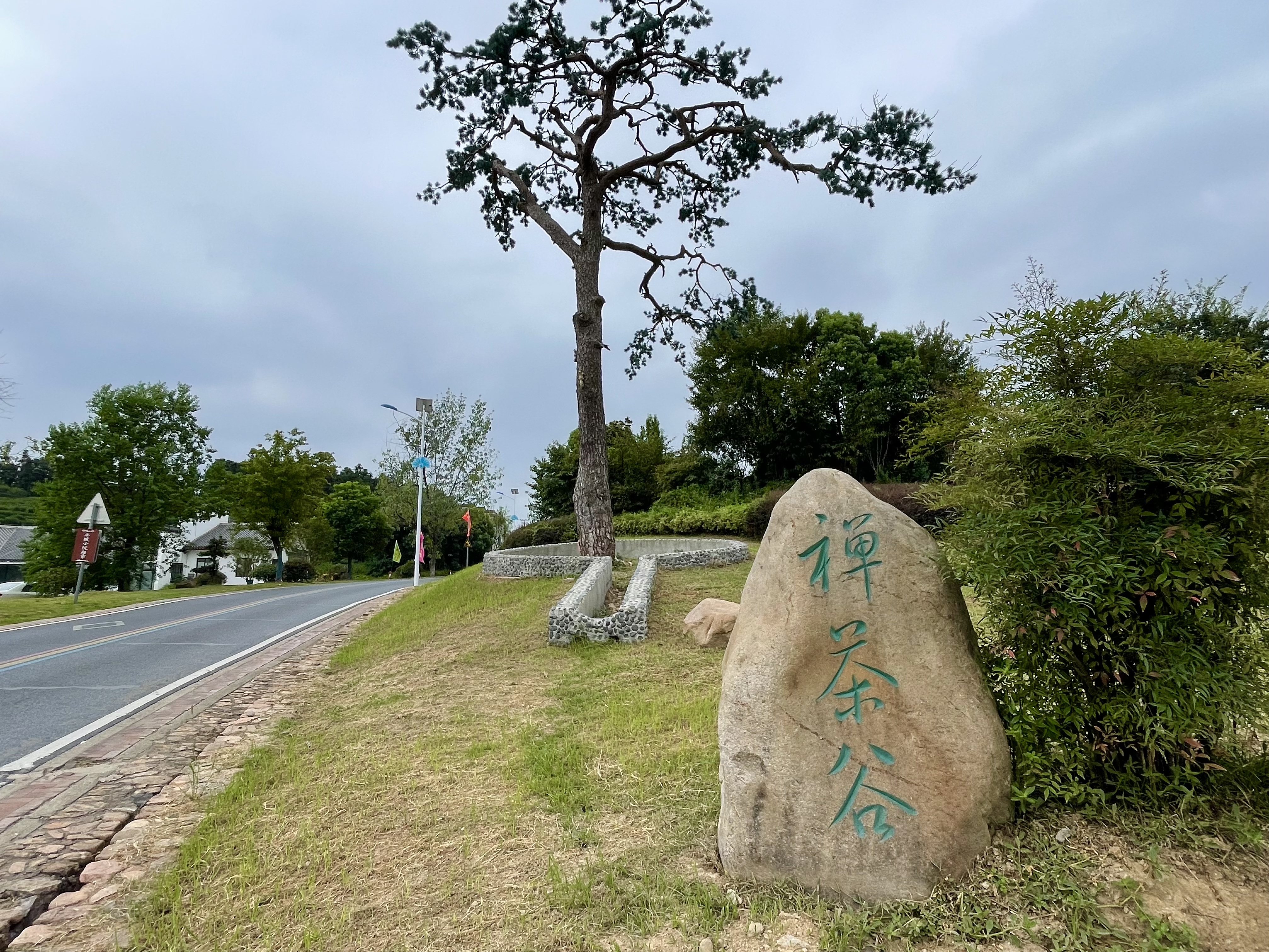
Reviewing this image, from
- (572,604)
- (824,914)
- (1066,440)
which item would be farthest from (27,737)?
(1066,440)

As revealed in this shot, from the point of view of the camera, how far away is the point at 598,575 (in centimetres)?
1138

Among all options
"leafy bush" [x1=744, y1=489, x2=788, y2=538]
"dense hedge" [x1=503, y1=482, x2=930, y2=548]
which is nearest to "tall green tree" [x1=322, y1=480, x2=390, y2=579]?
"dense hedge" [x1=503, y1=482, x2=930, y2=548]

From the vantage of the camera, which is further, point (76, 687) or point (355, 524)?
point (355, 524)

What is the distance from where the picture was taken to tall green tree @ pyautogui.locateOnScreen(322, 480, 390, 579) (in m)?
50.3

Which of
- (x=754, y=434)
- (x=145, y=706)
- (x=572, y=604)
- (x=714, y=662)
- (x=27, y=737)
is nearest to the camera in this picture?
(x=27, y=737)

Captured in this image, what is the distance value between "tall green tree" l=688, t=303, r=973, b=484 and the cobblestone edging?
7.51 meters

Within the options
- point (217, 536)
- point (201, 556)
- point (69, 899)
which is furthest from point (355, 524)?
point (69, 899)

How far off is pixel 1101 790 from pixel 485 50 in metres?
14.4

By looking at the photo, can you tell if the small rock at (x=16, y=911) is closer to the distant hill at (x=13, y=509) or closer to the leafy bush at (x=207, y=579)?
the leafy bush at (x=207, y=579)

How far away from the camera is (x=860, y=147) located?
1221 centimetres

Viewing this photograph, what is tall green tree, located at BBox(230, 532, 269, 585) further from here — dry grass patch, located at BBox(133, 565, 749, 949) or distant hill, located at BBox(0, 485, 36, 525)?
dry grass patch, located at BBox(133, 565, 749, 949)

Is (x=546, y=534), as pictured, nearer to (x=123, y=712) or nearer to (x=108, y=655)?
(x=108, y=655)

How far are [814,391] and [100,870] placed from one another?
24267 mm

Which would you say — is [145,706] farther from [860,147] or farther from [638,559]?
[860,147]
